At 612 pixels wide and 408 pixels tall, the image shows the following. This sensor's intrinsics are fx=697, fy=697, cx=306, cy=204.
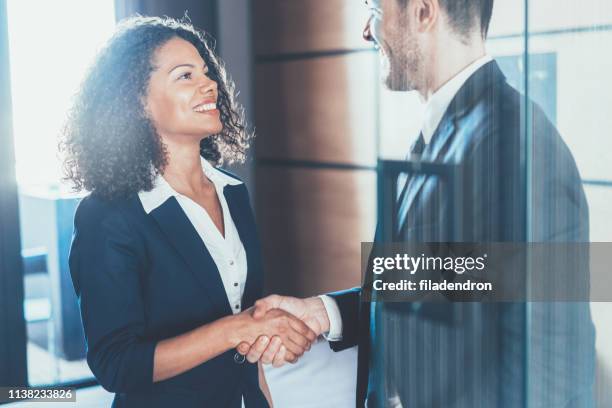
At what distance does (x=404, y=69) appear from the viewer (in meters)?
1.00

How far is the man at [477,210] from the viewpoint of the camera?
2.91 ft

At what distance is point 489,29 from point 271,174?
8.84 ft

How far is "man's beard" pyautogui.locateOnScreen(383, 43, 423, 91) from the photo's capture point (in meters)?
0.98

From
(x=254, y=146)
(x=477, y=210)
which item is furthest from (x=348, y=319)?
(x=254, y=146)

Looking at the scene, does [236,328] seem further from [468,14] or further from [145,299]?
[468,14]

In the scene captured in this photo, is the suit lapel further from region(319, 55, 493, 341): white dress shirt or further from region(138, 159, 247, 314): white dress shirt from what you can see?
region(138, 159, 247, 314): white dress shirt

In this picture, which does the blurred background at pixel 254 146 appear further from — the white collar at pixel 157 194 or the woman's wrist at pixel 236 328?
the white collar at pixel 157 194

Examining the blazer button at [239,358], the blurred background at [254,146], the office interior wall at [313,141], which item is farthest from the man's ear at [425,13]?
the office interior wall at [313,141]

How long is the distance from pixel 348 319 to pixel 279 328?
0.19 m

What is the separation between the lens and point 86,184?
4.56 ft

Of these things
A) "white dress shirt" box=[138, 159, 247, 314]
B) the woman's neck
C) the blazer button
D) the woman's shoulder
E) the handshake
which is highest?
the woman's neck

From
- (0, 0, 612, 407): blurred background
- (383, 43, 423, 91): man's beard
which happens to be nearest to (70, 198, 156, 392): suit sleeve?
(383, 43, 423, 91): man's beard

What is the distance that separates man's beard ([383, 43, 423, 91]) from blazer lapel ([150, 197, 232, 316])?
54 cm

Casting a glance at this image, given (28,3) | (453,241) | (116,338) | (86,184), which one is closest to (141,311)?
(116,338)
